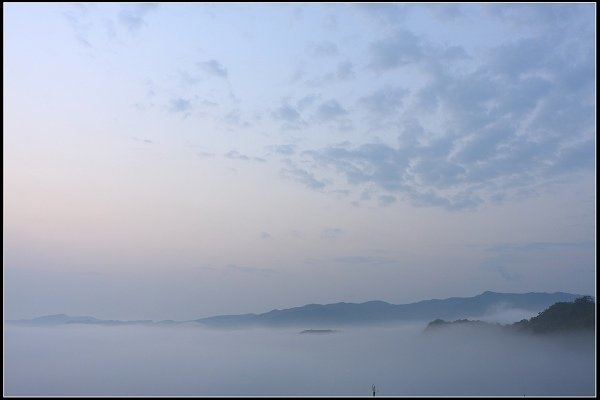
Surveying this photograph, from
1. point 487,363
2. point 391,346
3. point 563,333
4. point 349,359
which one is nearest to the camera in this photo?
point 563,333

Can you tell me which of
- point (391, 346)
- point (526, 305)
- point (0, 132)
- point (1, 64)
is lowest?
point (391, 346)

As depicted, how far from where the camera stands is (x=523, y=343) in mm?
105000

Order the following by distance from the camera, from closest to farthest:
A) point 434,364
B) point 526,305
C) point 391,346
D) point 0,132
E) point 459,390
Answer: point 0,132 → point 459,390 → point 434,364 → point 391,346 → point 526,305

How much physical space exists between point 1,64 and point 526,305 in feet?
675

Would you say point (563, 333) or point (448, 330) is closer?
point (563, 333)

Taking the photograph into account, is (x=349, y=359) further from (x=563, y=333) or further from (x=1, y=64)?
(x=1, y=64)

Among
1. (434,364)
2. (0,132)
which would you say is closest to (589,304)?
(434,364)

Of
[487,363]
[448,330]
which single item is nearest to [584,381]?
[487,363]

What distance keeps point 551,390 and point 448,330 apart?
8040 cm

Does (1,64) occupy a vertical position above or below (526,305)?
above

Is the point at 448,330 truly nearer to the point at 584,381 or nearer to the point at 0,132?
the point at 584,381

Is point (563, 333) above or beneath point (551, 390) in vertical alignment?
above

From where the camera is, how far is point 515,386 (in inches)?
3300

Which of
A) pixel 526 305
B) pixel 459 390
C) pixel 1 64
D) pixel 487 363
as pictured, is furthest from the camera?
pixel 526 305
